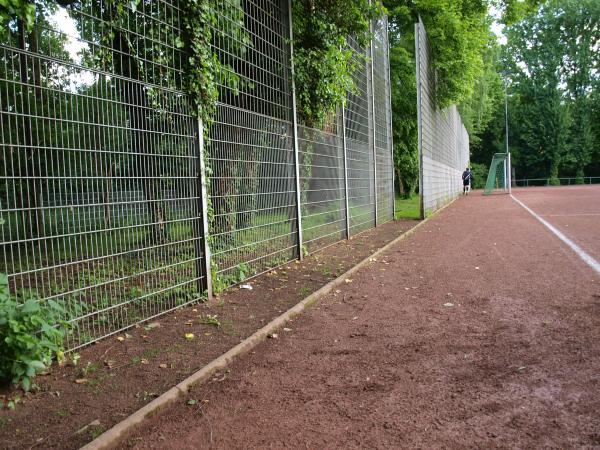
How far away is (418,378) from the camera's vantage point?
3510 mm

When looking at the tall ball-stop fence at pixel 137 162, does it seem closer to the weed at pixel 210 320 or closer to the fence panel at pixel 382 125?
the weed at pixel 210 320

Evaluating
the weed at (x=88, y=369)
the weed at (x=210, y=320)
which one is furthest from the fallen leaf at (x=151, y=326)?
the weed at (x=88, y=369)

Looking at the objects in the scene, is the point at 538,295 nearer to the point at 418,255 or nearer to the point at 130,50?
the point at 418,255

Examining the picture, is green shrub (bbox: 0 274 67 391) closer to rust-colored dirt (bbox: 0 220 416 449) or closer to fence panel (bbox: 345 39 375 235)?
rust-colored dirt (bbox: 0 220 416 449)

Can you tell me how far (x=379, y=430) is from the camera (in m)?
2.80

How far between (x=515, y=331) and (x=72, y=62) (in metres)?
4.35

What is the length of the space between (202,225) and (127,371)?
2.18m

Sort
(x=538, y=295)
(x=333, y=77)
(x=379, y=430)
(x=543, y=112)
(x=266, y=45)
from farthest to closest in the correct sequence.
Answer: (x=543, y=112), (x=333, y=77), (x=266, y=45), (x=538, y=295), (x=379, y=430)

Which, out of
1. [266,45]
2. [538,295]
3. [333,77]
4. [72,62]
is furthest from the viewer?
[333,77]

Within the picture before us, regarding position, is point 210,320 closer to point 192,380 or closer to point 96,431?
point 192,380

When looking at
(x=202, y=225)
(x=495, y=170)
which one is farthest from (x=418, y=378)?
(x=495, y=170)

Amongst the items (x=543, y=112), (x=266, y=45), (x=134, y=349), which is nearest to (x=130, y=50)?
(x=134, y=349)

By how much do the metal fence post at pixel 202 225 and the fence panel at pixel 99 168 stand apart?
6cm

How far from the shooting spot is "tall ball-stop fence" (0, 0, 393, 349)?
3.65 m
